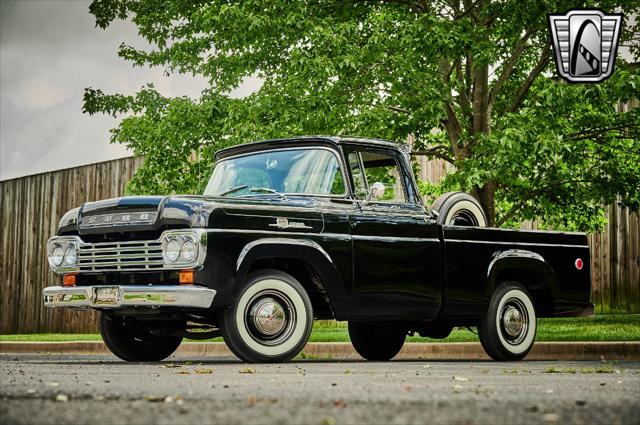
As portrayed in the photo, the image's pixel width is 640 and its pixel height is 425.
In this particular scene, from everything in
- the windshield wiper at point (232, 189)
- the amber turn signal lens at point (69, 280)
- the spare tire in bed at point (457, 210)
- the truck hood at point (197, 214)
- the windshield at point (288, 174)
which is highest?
the windshield at point (288, 174)

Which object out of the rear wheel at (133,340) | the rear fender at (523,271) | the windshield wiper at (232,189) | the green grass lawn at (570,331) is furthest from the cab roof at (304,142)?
the green grass lawn at (570,331)

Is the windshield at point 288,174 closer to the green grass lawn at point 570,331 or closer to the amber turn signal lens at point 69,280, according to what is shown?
the amber turn signal lens at point 69,280

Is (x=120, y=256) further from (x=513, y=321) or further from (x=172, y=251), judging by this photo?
(x=513, y=321)

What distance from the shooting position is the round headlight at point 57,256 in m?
9.27

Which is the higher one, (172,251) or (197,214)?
(197,214)

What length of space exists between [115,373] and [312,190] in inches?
112

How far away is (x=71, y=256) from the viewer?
30.0ft

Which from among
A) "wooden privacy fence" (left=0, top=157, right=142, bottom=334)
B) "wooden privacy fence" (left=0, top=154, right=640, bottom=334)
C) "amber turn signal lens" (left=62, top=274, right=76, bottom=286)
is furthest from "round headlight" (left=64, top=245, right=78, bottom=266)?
"wooden privacy fence" (left=0, top=157, right=142, bottom=334)

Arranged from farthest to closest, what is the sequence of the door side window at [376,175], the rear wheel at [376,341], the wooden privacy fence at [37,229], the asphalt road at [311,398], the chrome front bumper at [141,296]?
the wooden privacy fence at [37,229] < the rear wheel at [376,341] < the door side window at [376,175] < the chrome front bumper at [141,296] < the asphalt road at [311,398]

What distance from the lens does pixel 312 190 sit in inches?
368

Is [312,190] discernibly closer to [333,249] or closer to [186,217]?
[333,249]

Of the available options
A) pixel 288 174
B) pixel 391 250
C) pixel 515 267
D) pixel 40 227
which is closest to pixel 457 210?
pixel 515 267

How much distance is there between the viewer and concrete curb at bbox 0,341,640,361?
11.6 meters

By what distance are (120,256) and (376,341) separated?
3.77 m
